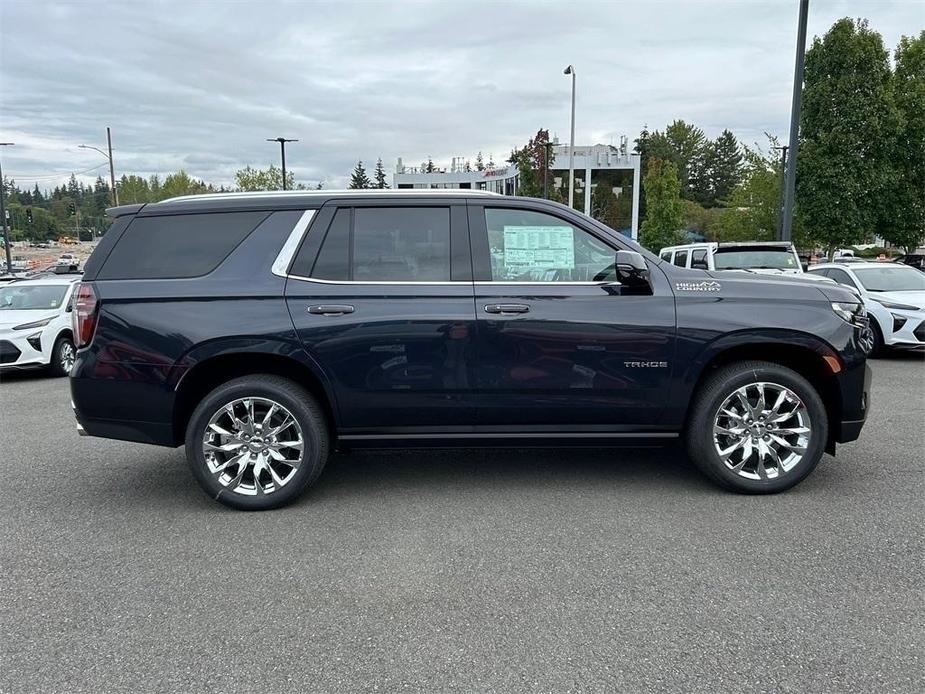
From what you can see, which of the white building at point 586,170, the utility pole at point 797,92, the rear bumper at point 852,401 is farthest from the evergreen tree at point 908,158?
the white building at point 586,170

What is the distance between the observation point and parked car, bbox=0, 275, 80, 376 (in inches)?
404

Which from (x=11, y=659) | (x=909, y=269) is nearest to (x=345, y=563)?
(x=11, y=659)

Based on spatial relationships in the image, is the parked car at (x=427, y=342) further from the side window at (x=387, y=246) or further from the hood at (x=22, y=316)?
the hood at (x=22, y=316)

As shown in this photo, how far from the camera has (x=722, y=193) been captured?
9506 centimetres

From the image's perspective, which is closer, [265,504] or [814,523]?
[814,523]

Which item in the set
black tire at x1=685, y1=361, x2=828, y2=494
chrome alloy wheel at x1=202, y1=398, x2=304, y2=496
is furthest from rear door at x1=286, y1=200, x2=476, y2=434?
black tire at x1=685, y1=361, x2=828, y2=494

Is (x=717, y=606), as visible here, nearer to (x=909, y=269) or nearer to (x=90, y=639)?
(x=90, y=639)

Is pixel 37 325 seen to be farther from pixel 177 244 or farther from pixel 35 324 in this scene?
pixel 177 244

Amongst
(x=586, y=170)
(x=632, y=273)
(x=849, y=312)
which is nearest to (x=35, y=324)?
(x=632, y=273)

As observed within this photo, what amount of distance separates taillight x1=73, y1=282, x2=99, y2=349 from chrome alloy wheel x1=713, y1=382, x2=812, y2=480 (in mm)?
3966

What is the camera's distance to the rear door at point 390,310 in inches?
169

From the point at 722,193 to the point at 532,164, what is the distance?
198 ft

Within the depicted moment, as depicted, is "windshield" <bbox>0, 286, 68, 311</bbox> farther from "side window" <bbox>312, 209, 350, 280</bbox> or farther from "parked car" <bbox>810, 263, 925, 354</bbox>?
"parked car" <bbox>810, 263, 925, 354</bbox>

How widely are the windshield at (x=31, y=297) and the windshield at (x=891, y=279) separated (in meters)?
13.0
